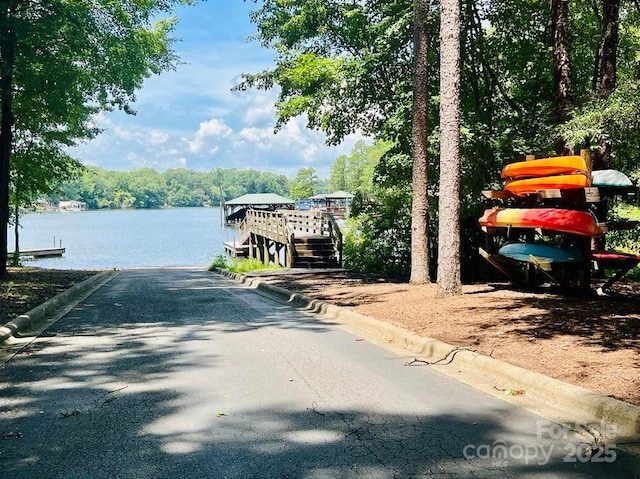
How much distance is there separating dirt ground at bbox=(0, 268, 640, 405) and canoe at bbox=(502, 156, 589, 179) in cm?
209

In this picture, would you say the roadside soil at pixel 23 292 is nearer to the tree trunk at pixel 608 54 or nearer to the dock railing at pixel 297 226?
the dock railing at pixel 297 226

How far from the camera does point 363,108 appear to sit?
16609mm

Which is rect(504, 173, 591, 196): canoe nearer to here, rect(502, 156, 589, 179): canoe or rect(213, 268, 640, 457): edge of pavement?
rect(502, 156, 589, 179): canoe

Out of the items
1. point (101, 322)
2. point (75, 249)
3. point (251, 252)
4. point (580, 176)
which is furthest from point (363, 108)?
point (75, 249)

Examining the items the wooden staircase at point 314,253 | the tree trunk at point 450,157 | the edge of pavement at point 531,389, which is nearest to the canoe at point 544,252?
the tree trunk at point 450,157

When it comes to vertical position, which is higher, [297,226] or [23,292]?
[297,226]

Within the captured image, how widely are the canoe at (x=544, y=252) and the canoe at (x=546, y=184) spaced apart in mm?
987

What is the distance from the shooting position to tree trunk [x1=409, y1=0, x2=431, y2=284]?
1228cm

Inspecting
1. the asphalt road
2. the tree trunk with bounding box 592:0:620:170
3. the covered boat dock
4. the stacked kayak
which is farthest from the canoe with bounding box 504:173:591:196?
the covered boat dock

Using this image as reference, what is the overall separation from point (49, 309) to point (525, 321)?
26.8ft

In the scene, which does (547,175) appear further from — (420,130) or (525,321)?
(525,321)

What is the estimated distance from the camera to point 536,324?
24.5ft

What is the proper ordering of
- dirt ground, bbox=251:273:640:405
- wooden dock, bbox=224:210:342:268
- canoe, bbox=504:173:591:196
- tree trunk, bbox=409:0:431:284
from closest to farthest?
dirt ground, bbox=251:273:640:405, canoe, bbox=504:173:591:196, tree trunk, bbox=409:0:431:284, wooden dock, bbox=224:210:342:268

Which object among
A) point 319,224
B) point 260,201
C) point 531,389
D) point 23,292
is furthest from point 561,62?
point 260,201
